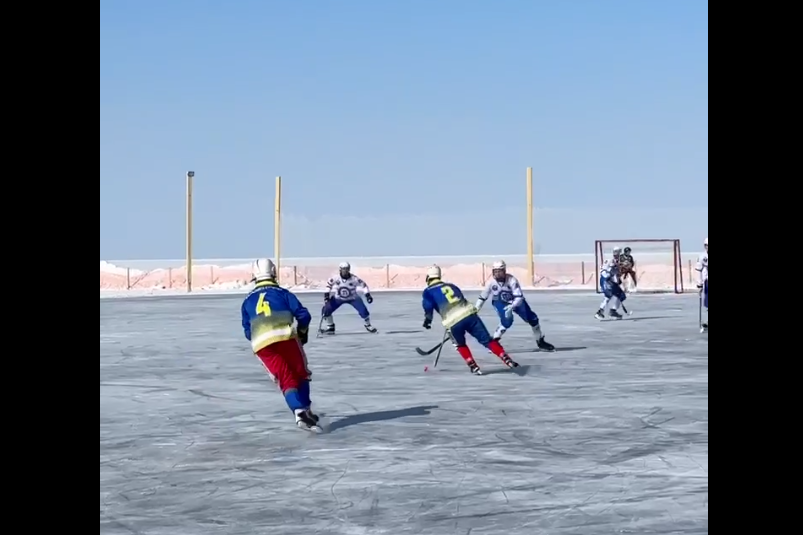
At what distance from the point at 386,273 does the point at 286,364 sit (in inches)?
1882

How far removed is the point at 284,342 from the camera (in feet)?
29.9

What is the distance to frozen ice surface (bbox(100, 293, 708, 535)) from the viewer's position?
20.5ft

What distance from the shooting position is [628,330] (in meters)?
20.7

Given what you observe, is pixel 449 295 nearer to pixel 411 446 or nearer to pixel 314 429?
pixel 314 429

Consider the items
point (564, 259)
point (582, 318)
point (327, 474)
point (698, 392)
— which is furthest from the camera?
point (564, 259)

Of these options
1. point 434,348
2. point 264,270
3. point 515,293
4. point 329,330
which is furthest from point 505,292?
point 264,270

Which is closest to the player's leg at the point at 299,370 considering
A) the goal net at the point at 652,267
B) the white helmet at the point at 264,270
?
the white helmet at the point at 264,270

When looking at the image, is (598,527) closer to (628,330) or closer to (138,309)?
(628,330)

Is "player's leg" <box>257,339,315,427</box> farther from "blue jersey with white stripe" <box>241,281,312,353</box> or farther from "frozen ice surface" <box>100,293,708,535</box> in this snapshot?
"frozen ice surface" <box>100,293,708,535</box>
